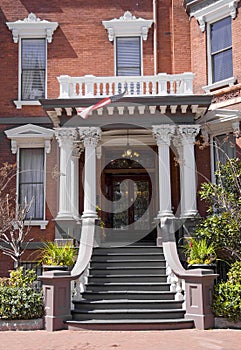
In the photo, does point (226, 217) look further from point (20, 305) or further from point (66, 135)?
point (20, 305)

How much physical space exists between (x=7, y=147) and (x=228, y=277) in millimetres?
8446

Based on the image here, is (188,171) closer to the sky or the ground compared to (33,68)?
closer to the ground

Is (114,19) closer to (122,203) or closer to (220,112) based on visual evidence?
(220,112)

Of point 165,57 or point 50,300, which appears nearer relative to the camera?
point 50,300

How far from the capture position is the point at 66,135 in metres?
13.9

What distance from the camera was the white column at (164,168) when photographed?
1344 cm

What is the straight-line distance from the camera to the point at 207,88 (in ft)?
50.1

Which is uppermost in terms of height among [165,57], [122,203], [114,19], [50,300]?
[114,19]

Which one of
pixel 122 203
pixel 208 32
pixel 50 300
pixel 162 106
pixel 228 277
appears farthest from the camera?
pixel 122 203

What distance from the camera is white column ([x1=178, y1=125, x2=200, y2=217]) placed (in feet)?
44.3

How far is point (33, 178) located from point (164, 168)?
479 centimetres

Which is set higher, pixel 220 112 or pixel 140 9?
pixel 140 9

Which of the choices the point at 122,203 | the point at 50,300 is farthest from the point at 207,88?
the point at 50,300

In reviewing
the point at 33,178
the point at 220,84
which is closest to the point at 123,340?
the point at 33,178
